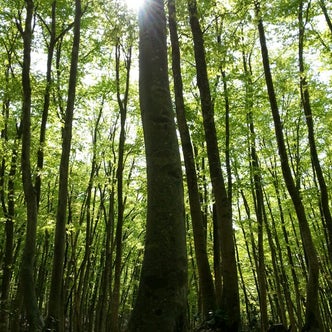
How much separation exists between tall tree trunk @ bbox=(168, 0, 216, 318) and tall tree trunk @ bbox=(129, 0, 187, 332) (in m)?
4.05

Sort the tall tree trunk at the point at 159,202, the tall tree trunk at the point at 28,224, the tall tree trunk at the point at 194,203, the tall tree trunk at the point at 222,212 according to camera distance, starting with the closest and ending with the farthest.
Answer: the tall tree trunk at the point at 159,202 < the tall tree trunk at the point at 222,212 < the tall tree trunk at the point at 194,203 < the tall tree trunk at the point at 28,224

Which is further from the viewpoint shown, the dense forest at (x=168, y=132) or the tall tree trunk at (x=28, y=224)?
the tall tree trunk at (x=28, y=224)

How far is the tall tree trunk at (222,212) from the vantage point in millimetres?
7621

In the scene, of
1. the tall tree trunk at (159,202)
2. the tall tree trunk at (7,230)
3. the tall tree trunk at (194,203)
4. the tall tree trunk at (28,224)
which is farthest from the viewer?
the tall tree trunk at (7,230)

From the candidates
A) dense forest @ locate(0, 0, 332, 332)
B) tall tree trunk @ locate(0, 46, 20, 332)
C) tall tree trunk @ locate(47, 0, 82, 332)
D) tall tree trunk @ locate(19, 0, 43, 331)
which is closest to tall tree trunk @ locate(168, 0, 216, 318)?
dense forest @ locate(0, 0, 332, 332)

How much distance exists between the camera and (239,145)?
57.1ft

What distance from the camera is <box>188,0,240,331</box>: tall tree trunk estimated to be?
7621 mm

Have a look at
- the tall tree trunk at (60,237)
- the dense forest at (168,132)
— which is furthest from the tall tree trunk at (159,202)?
the tall tree trunk at (60,237)

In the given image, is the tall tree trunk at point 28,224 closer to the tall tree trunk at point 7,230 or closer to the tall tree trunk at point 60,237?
the tall tree trunk at point 60,237

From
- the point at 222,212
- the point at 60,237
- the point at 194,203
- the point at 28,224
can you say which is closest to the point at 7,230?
the point at 28,224

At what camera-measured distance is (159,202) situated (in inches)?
162

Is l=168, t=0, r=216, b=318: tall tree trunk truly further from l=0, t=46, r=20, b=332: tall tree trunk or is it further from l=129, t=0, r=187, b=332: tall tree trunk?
l=0, t=46, r=20, b=332: tall tree trunk

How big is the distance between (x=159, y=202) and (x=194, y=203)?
5285 millimetres

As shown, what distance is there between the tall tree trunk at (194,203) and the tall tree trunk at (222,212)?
62 cm
